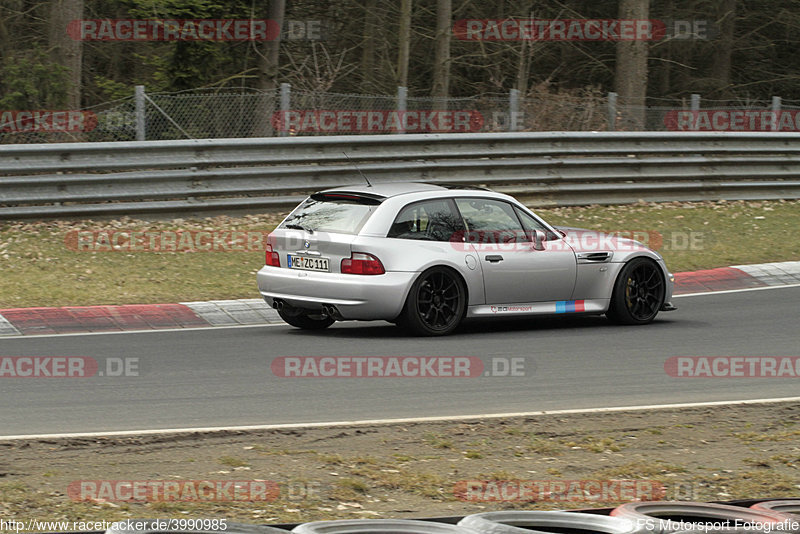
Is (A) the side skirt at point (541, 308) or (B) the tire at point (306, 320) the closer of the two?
(A) the side skirt at point (541, 308)

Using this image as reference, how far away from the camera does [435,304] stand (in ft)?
35.8

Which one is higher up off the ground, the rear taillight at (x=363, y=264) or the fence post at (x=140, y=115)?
the fence post at (x=140, y=115)

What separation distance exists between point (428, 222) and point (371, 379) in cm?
240

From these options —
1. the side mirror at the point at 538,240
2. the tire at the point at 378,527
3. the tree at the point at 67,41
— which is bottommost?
the tire at the point at 378,527

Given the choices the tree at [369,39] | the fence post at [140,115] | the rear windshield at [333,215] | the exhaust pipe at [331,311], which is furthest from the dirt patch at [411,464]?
the tree at [369,39]

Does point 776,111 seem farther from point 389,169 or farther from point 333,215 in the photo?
point 333,215

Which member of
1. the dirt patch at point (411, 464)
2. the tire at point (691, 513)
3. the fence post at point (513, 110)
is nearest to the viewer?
the tire at point (691, 513)

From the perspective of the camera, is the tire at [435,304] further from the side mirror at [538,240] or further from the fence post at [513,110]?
the fence post at [513,110]

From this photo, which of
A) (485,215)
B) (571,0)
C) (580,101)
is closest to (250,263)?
(485,215)

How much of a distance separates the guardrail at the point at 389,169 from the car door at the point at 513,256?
5.90 m

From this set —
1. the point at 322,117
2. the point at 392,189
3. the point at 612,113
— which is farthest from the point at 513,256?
the point at 612,113

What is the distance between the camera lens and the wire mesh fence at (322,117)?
16891mm

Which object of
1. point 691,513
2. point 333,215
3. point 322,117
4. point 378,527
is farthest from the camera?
point 322,117

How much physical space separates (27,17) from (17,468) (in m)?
25.6
